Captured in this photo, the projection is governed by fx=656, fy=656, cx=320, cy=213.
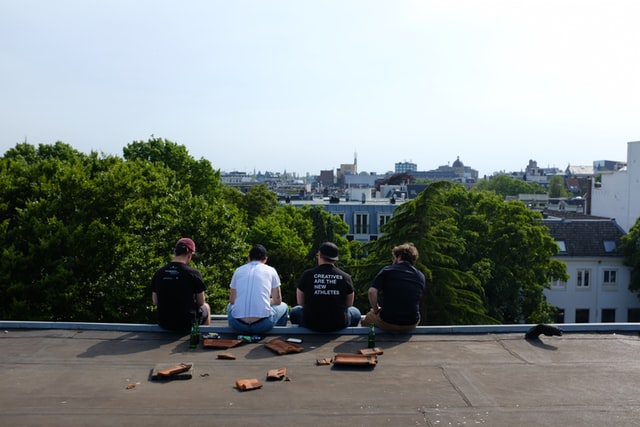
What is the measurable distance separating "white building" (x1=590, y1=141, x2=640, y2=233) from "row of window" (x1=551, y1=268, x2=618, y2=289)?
7.05 m

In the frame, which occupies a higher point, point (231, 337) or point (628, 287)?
point (231, 337)

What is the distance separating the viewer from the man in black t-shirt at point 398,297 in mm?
9188

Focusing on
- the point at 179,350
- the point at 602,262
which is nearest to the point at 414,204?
the point at 179,350

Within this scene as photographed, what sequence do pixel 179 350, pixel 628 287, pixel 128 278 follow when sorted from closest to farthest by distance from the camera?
pixel 179 350 → pixel 128 278 → pixel 628 287

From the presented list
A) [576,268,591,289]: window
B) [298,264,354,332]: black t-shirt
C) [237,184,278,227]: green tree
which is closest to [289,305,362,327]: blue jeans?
[298,264,354,332]: black t-shirt

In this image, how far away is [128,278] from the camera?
18438mm

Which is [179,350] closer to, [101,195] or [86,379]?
[86,379]

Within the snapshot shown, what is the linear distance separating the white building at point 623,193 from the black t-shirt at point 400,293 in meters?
48.5

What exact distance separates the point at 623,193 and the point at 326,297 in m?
53.1

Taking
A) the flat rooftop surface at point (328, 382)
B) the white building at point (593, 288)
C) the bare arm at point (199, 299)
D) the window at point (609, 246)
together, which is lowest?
the white building at point (593, 288)

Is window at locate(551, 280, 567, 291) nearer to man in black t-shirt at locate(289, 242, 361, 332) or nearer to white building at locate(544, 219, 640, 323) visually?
white building at locate(544, 219, 640, 323)

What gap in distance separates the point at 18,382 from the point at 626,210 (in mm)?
55978

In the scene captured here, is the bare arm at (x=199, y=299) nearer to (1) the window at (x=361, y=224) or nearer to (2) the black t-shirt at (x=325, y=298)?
(2) the black t-shirt at (x=325, y=298)

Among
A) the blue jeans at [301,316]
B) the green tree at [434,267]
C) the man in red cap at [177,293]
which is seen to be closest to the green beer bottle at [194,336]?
the man in red cap at [177,293]
